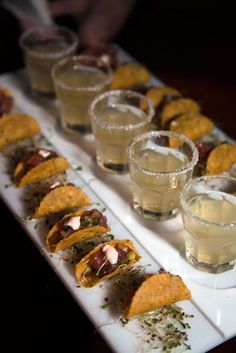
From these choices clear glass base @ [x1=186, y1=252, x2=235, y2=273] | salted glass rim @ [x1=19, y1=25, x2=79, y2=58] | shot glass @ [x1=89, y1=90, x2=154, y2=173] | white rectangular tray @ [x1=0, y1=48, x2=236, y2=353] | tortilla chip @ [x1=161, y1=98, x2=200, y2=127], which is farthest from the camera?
salted glass rim @ [x1=19, y1=25, x2=79, y2=58]

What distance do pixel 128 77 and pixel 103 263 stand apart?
710 millimetres

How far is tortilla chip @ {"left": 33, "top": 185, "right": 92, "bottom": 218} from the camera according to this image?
Result: 52.2 inches

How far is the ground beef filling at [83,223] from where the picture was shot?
4.11 feet

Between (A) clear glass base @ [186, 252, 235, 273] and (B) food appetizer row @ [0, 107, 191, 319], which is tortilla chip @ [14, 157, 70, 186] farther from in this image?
(A) clear glass base @ [186, 252, 235, 273]

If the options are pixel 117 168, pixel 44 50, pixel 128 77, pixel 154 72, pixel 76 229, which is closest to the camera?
pixel 76 229

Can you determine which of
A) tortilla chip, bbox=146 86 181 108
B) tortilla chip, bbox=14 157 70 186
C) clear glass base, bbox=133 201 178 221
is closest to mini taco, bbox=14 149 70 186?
tortilla chip, bbox=14 157 70 186

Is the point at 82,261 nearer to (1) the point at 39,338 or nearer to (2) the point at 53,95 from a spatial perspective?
(1) the point at 39,338

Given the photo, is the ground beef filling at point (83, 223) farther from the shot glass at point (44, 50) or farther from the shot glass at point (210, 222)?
the shot glass at point (44, 50)

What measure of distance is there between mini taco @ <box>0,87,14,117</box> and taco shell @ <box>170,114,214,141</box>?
1.43 ft

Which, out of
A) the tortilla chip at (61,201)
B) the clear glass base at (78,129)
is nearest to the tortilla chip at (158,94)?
the clear glass base at (78,129)

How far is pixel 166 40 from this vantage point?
2.32 m

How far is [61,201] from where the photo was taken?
4.39ft

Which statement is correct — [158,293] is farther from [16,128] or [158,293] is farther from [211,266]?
[16,128]

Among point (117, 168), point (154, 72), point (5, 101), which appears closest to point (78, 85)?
point (5, 101)
